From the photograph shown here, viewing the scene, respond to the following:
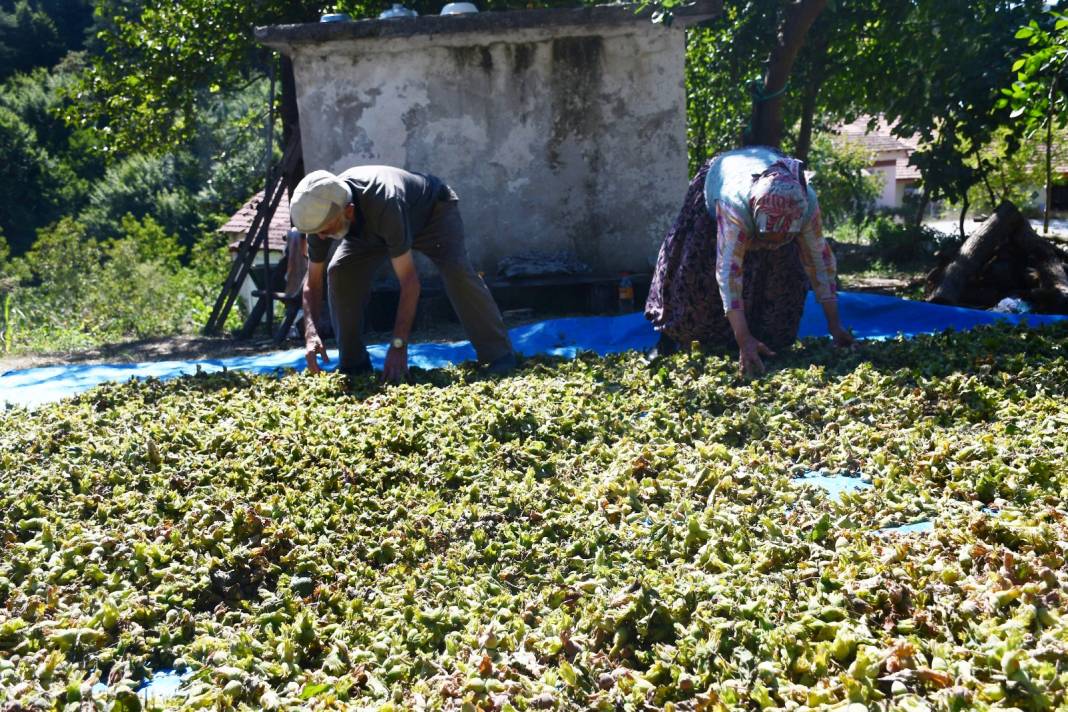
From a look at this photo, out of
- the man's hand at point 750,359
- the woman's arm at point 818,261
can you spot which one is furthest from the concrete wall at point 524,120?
the man's hand at point 750,359

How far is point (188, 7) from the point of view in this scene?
11.0 metres

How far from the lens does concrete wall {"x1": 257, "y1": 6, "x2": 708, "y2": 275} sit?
8867mm

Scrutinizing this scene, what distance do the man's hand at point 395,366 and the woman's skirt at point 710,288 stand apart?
1426mm

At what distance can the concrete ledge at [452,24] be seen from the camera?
340 inches

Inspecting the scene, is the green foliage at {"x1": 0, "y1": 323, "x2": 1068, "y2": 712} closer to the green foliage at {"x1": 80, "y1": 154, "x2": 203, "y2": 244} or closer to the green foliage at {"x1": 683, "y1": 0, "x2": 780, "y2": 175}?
the green foliage at {"x1": 683, "y1": 0, "x2": 780, "y2": 175}

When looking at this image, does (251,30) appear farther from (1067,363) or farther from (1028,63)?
(1067,363)

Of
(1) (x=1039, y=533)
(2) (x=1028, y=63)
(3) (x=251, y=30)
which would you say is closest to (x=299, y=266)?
(3) (x=251, y=30)

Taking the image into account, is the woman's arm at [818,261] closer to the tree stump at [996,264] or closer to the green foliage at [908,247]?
the tree stump at [996,264]

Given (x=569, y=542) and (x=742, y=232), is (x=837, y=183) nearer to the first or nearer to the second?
(x=742, y=232)

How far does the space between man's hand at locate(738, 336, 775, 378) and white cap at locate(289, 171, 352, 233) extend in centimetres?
213

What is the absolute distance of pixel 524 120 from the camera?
908 cm

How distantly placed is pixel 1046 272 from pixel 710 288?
375cm

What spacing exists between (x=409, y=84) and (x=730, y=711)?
24.8 ft

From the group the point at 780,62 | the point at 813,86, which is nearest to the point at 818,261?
the point at 780,62
